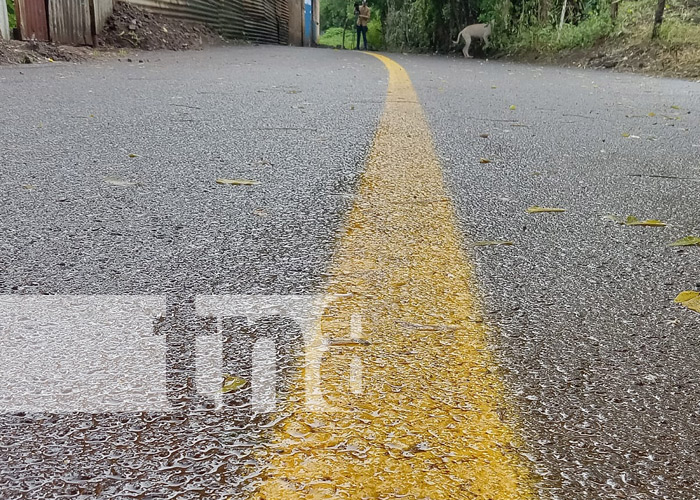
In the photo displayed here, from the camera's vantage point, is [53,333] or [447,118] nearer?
[53,333]

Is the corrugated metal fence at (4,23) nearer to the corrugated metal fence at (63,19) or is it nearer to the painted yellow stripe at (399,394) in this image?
the corrugated metal fence at (63,19)

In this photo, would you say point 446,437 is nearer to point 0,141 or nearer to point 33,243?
point 33,243

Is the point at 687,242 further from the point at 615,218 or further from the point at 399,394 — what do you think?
the point at 399,394

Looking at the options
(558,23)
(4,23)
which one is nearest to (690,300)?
(4,23)

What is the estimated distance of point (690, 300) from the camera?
114cm

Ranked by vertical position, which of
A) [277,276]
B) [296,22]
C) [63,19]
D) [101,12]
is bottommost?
[277,276]

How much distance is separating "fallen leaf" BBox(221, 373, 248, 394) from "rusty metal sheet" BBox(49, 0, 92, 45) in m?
10.1

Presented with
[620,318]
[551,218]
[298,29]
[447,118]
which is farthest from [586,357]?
[298,29]

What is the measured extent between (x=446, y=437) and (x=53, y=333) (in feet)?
1.82

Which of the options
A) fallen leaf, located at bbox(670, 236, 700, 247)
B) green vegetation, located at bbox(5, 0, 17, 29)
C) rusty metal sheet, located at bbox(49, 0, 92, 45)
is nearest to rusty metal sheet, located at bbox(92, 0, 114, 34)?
rusty metal sheet, located at bbox(49, 0, 92, 45)

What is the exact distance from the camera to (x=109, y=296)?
3.54 ft

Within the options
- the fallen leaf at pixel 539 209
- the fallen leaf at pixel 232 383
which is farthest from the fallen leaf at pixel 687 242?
the fallen leaf at pixel 232 383

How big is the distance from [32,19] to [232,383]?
381 inches

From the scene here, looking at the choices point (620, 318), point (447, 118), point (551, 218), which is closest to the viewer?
point (620, 318)
